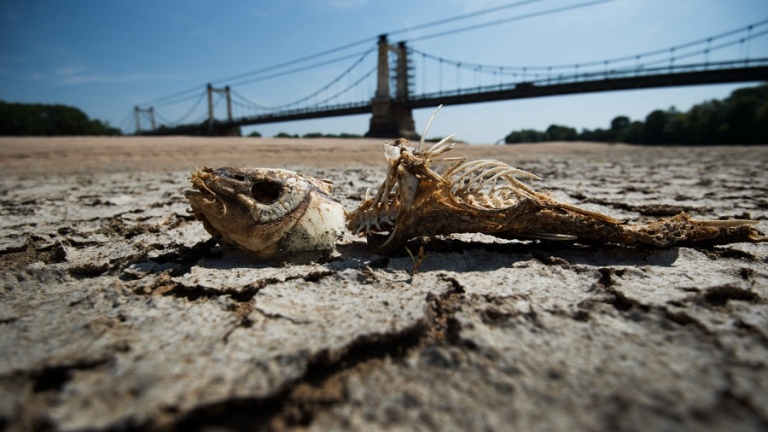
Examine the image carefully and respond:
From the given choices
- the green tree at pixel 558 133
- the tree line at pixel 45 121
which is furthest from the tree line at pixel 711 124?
the tree line at pixel 45 121

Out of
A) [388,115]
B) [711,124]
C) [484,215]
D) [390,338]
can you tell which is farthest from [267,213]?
[711,124]

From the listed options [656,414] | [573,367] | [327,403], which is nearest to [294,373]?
[327,403]

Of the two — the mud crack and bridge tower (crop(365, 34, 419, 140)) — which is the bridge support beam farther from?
the mud crack

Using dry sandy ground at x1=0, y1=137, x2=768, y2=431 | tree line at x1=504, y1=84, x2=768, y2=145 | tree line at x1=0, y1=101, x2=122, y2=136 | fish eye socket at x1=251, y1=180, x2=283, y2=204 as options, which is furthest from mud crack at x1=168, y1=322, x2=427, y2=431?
tree line at x1=0, y1=101, x2=122, y2=136

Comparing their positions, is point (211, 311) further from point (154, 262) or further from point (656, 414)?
point (656, 414)

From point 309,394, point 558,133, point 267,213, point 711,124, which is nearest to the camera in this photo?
point 309,394

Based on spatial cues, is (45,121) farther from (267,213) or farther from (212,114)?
(267,213)
